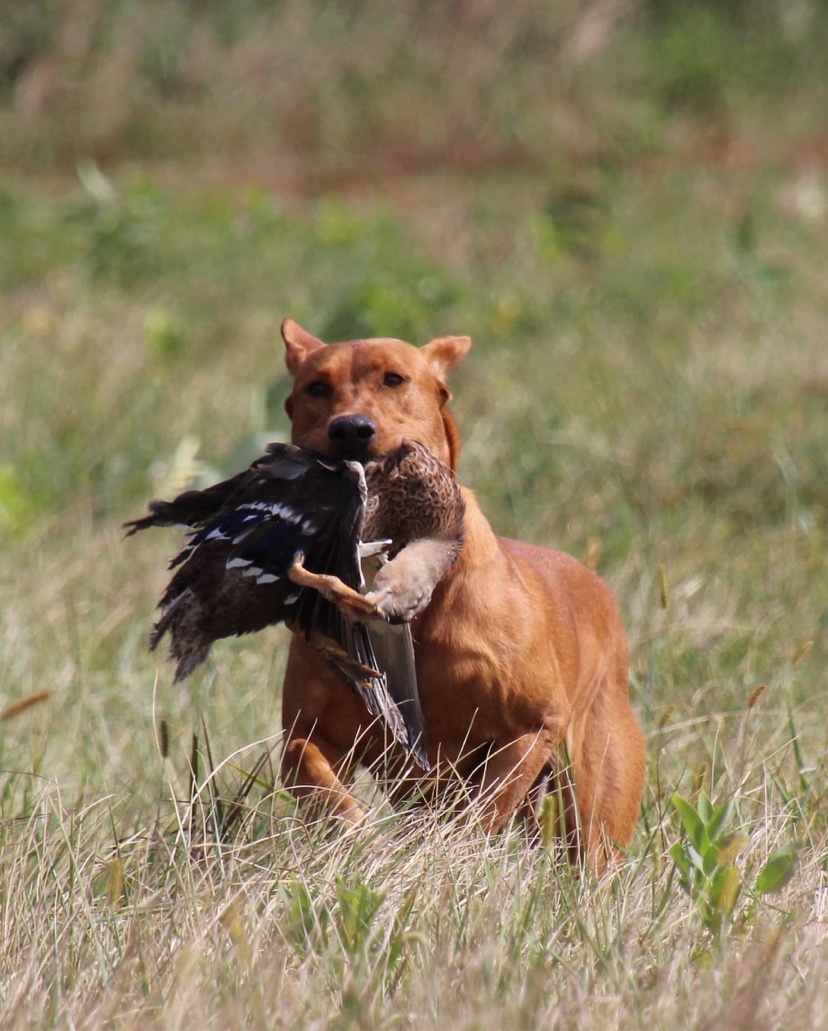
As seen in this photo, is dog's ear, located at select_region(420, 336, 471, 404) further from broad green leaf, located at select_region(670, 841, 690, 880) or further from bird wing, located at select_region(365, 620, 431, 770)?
broad green leaf, located at select_region(670, 841, 690, 880)

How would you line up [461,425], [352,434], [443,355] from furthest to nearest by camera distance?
1. [461,425]
2. [443,355]
3. [352,434]

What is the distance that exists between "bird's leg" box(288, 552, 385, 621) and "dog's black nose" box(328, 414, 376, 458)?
37 centimetres

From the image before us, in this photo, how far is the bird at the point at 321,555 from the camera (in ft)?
9.18

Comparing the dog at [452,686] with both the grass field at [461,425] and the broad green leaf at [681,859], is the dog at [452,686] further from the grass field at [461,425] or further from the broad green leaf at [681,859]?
the broad green leaf at [681,859]

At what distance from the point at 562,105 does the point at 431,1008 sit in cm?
1398

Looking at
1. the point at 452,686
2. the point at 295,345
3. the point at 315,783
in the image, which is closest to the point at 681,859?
the point at 452,686

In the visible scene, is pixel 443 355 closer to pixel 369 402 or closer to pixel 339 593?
pixel 369 402

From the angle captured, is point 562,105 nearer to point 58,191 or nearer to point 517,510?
point 58,191

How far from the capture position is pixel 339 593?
2.66 meters

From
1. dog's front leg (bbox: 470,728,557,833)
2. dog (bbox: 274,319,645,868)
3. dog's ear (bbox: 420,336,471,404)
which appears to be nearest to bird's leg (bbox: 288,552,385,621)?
dog (bbox: 274,319,645,868)

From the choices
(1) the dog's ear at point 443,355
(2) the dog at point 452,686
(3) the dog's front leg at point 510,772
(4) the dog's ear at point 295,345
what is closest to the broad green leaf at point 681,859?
(2) the dog at point 452,686

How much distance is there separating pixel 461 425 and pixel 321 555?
4.04 meters

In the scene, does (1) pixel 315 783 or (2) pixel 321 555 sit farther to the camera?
(1) pixel 315 783

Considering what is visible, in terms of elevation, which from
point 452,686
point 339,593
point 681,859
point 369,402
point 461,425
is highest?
point 369,402
